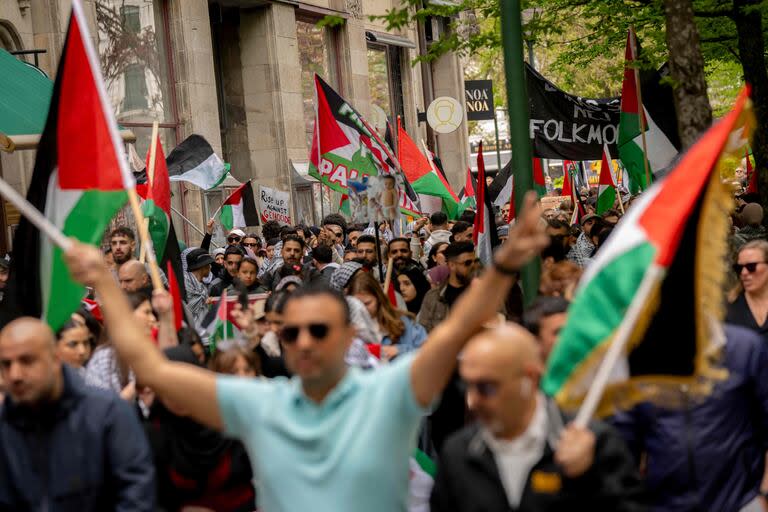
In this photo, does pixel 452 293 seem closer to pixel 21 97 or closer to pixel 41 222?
pixel 41 222

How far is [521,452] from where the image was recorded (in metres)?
3.86

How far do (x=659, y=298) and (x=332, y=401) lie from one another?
4.39ft

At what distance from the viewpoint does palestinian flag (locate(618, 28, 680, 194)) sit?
14.0 meters

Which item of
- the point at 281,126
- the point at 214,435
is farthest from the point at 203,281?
the point at 281,126

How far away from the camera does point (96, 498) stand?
4613 mm

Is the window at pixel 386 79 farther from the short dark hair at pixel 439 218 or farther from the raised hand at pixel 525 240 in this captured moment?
the raised hand at pixel 525 240

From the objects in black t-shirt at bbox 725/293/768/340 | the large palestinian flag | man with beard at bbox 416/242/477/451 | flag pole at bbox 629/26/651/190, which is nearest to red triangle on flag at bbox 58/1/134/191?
black t-shirt at bbox 725/293/768/340

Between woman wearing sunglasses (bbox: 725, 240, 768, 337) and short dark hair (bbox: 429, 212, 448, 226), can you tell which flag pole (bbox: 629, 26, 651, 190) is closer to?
short dark hair (bbox: 429, 212, 448, 226)

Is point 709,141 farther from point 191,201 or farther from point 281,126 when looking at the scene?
point 281,126

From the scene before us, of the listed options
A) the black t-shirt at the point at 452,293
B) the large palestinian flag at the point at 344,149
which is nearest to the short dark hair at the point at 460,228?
the large palestinian flag at the point at 344,149

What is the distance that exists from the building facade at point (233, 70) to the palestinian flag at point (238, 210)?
112 inches

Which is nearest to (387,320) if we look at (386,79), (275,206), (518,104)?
(518,104)

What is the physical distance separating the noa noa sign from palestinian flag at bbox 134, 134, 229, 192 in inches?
867

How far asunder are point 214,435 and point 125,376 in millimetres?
1241
